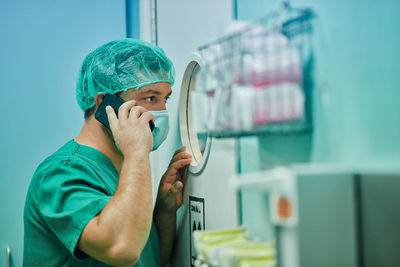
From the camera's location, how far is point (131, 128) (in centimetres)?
110

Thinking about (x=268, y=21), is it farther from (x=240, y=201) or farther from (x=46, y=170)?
(x=46, y=170)

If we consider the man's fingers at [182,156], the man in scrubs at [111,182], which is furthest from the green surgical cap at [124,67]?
the man's fingers at [182,156]

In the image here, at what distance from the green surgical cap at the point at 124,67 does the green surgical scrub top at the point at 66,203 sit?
8.2 inches

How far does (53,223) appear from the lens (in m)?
1.00

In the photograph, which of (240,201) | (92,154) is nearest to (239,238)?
(240,201)

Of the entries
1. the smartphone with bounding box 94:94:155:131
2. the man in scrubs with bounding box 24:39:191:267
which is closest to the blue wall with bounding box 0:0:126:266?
the man in scrubs with bounding box 24:39:191:267

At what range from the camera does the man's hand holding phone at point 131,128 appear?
108cm

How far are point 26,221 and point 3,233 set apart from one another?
531 mm

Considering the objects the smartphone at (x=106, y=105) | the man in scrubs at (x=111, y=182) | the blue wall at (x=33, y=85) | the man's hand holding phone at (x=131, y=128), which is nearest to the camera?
the man in scrubs at (x=111, y=182)

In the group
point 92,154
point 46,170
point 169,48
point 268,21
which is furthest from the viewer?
point 169,48

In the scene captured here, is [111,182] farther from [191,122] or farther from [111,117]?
[191,122]

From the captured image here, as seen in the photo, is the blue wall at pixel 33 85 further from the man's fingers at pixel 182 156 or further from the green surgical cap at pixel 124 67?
the man's fingers at pixel 182 156

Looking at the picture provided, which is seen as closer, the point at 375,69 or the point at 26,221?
the point at 375,69

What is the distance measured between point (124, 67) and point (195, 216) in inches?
20.4
